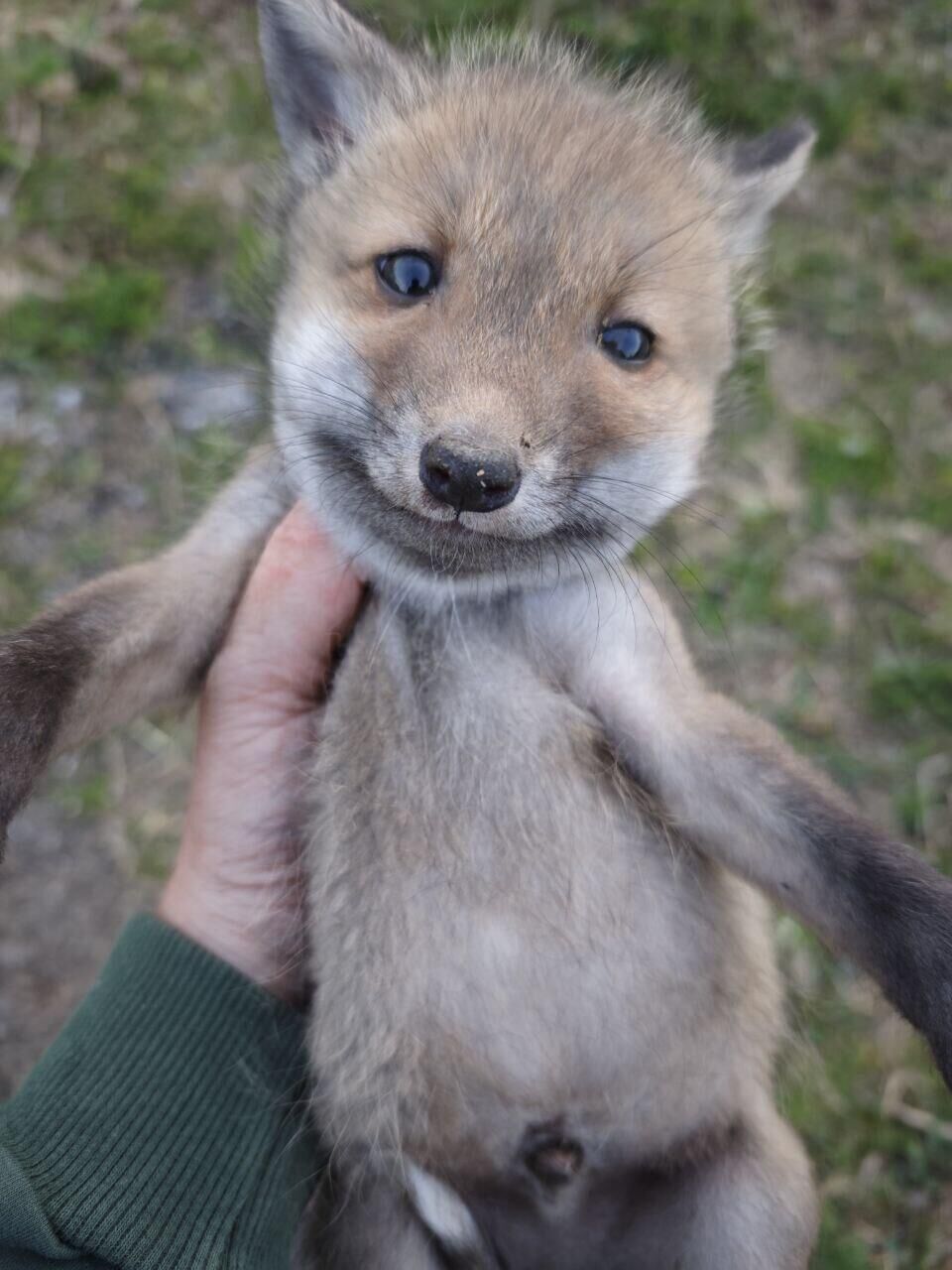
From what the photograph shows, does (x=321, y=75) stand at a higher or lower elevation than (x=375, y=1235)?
higher

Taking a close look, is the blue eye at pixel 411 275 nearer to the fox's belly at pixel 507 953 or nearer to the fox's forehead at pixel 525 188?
the fox's forehead at pixel 525 188

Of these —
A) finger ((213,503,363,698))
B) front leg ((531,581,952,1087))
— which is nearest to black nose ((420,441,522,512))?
front leg ((531,581,952,1087))

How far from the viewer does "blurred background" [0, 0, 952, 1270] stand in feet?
11.3

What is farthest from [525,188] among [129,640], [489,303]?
[129,640]

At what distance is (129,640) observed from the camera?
2252 millimetres

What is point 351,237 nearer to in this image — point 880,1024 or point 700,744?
point 700,744

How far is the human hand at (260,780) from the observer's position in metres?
2.54

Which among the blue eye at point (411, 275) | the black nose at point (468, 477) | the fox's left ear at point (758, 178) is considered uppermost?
the fox's left ear at point (758, 178)

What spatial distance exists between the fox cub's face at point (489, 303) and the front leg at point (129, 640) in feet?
0.98

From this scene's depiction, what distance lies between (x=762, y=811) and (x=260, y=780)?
4.19ft

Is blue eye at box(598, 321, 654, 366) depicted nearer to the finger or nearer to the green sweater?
the finger

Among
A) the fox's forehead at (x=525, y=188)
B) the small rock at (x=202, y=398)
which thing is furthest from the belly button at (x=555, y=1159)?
the small rock at (x=202, y=398)

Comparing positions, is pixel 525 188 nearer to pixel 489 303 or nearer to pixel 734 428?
pixel 489 303

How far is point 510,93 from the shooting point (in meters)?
2.25
